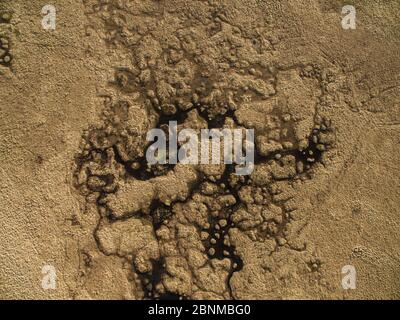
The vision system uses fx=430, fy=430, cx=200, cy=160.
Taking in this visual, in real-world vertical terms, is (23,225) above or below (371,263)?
above

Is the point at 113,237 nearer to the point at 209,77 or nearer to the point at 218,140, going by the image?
the point at 218,140

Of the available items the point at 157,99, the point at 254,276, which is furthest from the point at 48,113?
the point at 254,276

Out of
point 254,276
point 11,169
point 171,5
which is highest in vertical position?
point 171,5

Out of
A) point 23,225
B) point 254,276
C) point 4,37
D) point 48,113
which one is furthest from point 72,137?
point 254,276

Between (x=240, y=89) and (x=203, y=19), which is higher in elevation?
(x=203, y=19)

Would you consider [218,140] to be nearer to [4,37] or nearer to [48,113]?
[48,113]

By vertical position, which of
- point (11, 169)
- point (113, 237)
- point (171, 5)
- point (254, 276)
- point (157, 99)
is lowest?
point (254, 276)
